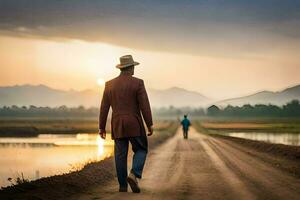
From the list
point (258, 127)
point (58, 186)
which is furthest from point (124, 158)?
point (258, 127)

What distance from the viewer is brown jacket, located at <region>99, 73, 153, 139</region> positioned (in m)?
10.9

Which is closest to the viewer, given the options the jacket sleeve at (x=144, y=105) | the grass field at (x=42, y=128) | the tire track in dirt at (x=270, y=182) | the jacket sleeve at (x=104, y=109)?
the tire track in dirt at (x=270, y=182)

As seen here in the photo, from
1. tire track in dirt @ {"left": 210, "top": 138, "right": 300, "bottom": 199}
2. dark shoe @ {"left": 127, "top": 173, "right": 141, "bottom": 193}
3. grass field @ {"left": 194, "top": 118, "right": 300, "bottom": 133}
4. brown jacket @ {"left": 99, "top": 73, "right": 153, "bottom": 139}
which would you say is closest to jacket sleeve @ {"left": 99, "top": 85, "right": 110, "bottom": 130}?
brown jacket @ {"left": 99, "top": 73, "right": 153, "bottom": 139}

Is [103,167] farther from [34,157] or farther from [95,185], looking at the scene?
[34,157]

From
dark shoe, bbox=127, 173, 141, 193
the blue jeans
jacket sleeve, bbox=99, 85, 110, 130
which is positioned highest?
jacket sleeve, bbox=99, 85, 110, 130

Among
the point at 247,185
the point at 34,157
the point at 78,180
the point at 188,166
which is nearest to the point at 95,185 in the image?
the point at 78,180

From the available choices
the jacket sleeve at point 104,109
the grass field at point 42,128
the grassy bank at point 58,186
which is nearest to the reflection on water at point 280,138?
the grassy bank at point 58,186

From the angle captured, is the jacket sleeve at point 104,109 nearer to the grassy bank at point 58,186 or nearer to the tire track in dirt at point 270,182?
the grassy bank at point 58,186

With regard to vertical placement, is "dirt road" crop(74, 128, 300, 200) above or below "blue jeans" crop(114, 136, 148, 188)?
below

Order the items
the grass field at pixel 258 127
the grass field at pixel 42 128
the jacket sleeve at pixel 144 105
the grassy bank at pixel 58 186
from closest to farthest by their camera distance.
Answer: the grassy bank at pixel 58 186, the jacket sleeve at pixel 144 105, the grass field at pixel 42 128, the grass field at pixel 258 127

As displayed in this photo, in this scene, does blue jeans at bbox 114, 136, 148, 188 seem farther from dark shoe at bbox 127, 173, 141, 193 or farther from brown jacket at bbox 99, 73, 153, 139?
dark shoe at bbox 127, 173, 141, 193

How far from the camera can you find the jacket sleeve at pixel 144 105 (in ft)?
35.6

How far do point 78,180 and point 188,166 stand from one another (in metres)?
5.29

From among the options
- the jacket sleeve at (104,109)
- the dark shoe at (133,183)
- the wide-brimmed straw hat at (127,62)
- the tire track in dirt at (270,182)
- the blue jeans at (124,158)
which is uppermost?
the wide-brimmed straw hat at (127,62)
